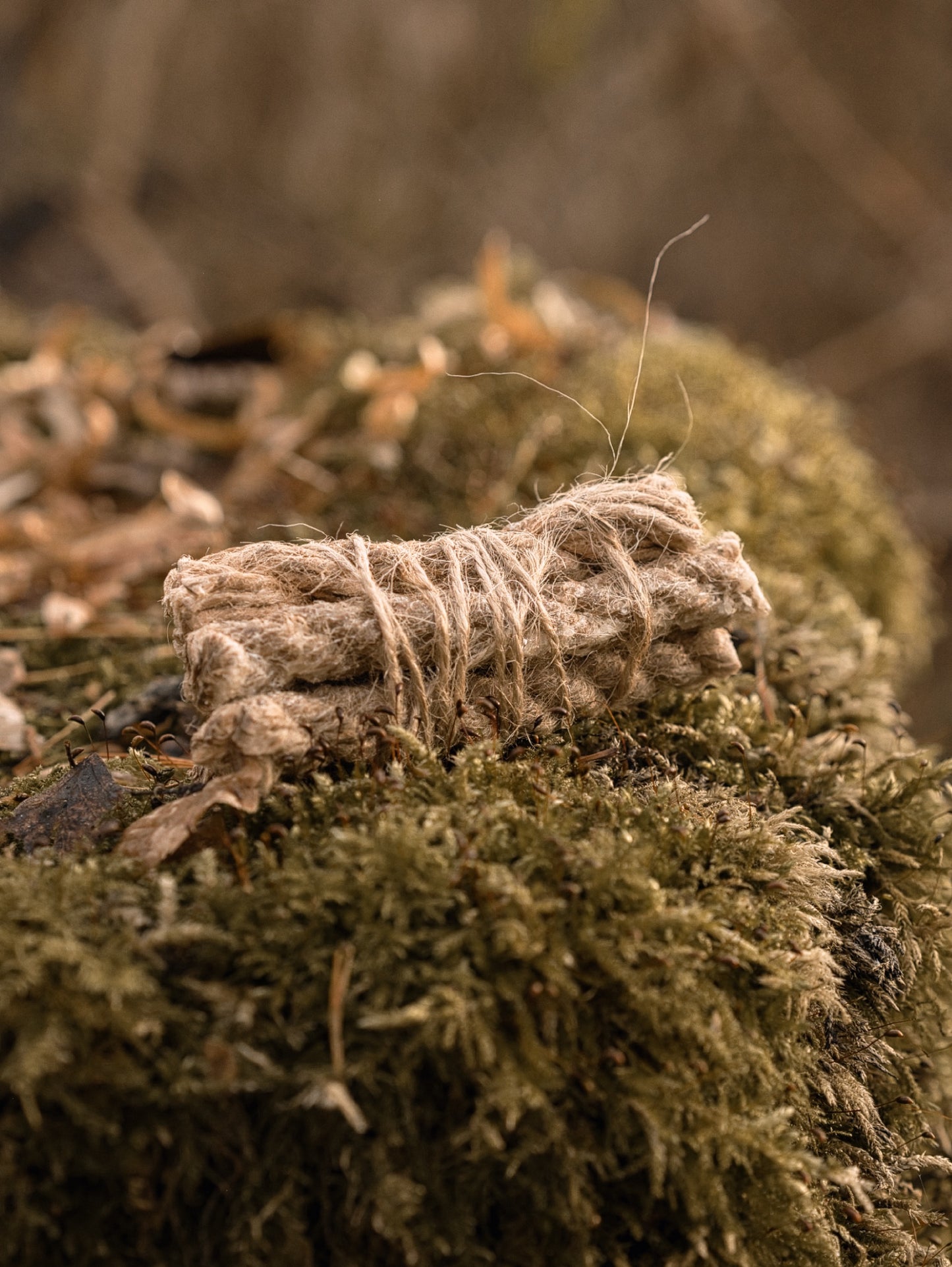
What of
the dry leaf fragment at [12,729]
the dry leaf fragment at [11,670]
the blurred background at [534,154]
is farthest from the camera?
the blurred background at [534,154]

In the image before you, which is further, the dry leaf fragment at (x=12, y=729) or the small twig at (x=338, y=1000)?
the dry leaf fragment at (x=12, y=729)

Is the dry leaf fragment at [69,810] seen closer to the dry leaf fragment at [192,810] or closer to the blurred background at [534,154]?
the dry leaf fragment at [192,810]

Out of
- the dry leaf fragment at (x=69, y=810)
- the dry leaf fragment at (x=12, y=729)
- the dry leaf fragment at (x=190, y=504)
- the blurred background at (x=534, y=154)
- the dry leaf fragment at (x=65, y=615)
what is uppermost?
the blurred background at (x=534, y=154)

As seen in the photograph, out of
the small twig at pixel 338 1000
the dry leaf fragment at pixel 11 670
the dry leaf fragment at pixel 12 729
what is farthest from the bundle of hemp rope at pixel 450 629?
the dry leaf fragment at pixel 11 670

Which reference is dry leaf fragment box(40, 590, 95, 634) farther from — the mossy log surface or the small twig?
the small twig

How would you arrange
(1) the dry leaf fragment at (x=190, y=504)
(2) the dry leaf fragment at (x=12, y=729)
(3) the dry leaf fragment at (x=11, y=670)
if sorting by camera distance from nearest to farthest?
(2) the dry leaf fragment at (x=12, y=729), (3) the dry leaf fragment at (x=11, y=670), (1) the dry leaf fragment at (x=190, y=504)

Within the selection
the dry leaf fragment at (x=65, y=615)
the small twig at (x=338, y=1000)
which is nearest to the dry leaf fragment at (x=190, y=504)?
the dry leaf fragment at (x=65, y=615)

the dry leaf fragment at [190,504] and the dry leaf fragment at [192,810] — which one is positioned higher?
the dry leaf fragment at [190,504]

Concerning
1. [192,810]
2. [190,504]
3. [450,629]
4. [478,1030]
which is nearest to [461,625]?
[450,629]
